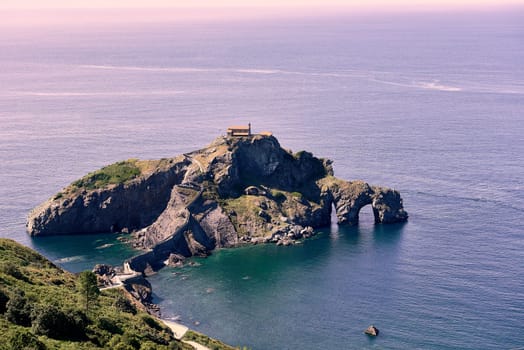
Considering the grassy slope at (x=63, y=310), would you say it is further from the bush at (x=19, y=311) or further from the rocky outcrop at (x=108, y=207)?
the rocky outcrop at (x=108, y=207)

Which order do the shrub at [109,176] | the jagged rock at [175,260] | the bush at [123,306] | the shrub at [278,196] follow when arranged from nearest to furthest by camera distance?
1. the bush at [123,306]
2. the jagged rock at [175,260]
3. the shrub at [278,196]
4. the shrub at [109,176]

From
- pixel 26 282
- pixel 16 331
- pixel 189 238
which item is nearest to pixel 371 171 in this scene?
pixel 189 238

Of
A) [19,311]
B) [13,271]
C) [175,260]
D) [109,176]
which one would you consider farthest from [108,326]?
[109,176]

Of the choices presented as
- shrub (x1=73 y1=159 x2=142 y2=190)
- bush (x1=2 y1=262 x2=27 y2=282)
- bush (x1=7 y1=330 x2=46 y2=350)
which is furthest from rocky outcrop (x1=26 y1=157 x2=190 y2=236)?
bush (x1=7 y1=330 x2=46 y2=350)

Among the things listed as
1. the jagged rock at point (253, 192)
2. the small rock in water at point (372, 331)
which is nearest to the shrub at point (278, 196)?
the jagged rock at point (253, 192)

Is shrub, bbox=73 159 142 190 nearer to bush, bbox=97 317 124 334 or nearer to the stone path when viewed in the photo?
the stone path
